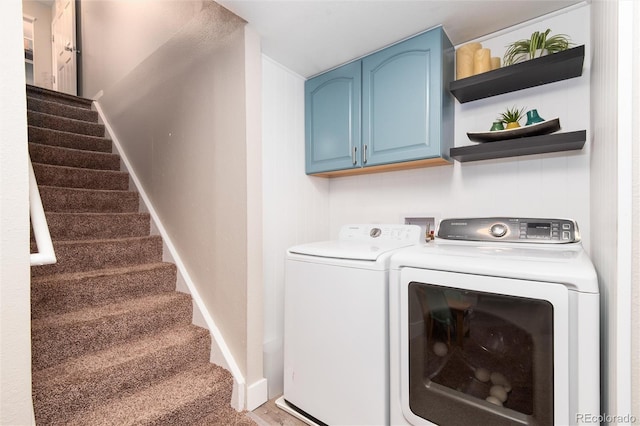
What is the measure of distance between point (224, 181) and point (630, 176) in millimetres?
1719

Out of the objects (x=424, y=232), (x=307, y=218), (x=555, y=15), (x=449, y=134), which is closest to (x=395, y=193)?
(x=424, y=232)

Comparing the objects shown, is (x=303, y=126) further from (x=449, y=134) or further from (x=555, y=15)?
(x=555, y=15)

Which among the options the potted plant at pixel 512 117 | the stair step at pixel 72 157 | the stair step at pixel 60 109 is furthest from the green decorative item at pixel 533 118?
the stair step at pixel 60 109

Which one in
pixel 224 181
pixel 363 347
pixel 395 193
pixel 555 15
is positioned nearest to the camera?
pixel 363 347

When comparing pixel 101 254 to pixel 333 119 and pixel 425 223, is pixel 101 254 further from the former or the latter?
pixel 425 223

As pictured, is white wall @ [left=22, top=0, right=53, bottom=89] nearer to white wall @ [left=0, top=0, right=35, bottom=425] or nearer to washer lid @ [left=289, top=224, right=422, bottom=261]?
white wall @ [left=0, top=0, right=35, bottom=425]

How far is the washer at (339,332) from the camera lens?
4.24 ft

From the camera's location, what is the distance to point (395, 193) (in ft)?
6.84

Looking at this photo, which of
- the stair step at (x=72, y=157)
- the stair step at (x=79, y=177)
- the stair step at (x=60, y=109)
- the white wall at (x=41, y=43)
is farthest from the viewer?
the white wall at (x=41, y=43)

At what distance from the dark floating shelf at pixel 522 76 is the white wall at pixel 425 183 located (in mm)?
67

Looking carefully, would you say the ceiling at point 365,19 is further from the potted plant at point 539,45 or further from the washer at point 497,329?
the washer at point 497,329

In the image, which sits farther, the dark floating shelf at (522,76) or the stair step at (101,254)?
the stair step at (101,254)

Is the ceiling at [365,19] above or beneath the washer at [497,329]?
above

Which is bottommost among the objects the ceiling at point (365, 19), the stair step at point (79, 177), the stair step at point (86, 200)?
the stair step at point (86, 200)
